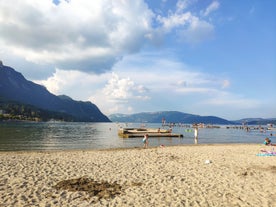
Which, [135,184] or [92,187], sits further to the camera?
[135,184]

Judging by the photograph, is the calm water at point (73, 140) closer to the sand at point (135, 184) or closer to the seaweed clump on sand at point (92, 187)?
the sand at point (135, 184)

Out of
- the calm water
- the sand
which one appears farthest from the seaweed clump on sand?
the calm water

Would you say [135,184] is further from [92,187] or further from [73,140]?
[73,140]

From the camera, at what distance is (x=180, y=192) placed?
11.5 metres

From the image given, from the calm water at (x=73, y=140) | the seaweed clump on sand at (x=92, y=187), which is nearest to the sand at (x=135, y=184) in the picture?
the seaweed clump on sand at (x=92, y=187)

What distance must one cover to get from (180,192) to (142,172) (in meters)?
4.56

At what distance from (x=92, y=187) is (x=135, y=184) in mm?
2274

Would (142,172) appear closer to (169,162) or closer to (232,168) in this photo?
(169,162)

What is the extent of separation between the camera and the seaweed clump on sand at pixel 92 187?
1096 cm

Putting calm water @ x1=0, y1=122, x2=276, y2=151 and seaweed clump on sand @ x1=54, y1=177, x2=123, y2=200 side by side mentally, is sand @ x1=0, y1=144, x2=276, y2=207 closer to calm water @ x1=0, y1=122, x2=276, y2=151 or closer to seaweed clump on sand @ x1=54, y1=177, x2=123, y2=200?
seaweed clump on sand @ x1=54, y1=177, x2=123, y2=200

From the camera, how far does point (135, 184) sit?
12711mm

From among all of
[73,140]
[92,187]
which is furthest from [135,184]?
[73,140]

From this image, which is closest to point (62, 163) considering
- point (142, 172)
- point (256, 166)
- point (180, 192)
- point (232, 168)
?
point (142, 172)

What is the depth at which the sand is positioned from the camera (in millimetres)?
10156
